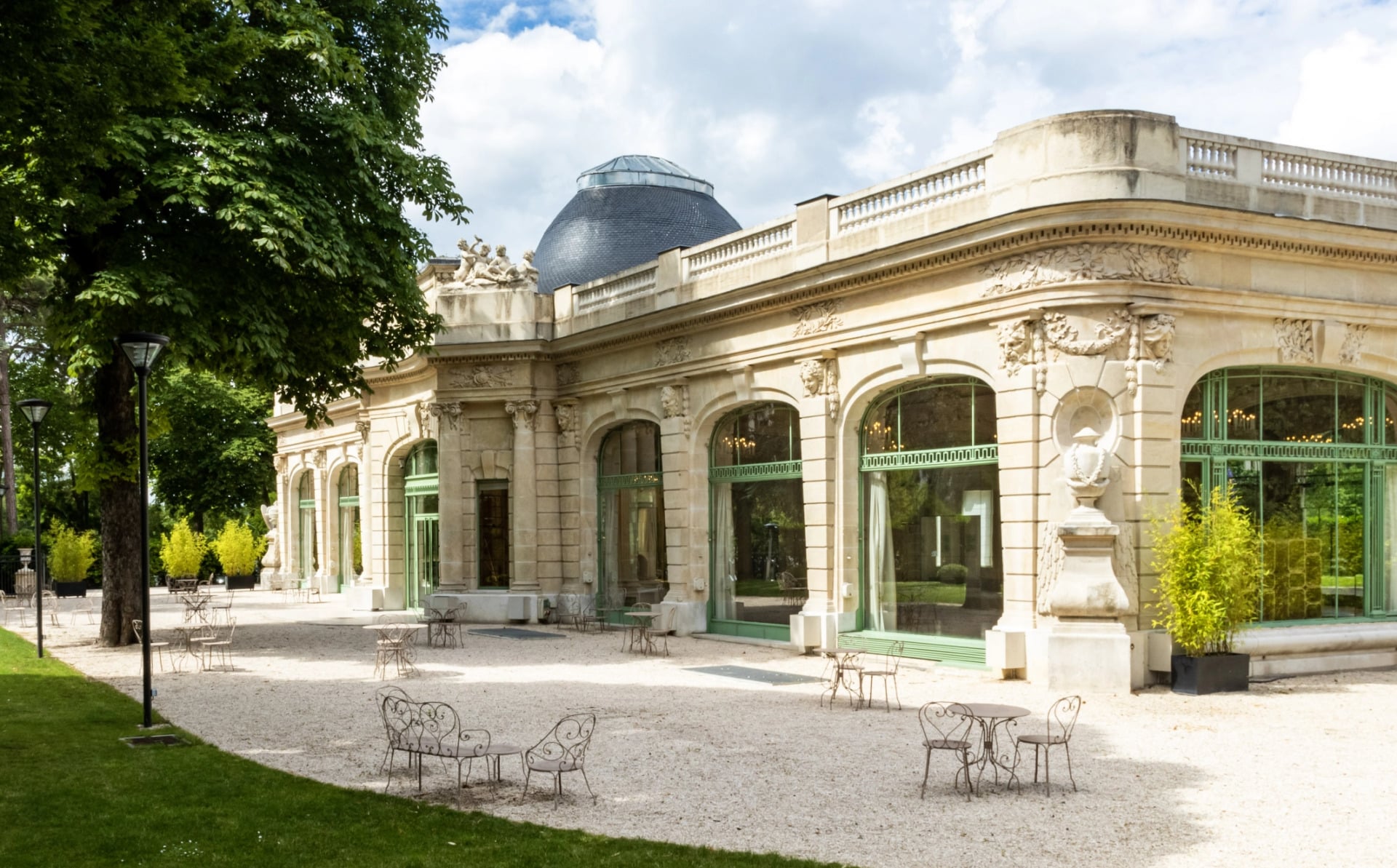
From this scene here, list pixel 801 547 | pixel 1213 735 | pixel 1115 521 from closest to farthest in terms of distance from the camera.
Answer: pixel 1213 735 → pixel 1115 521 → pixel 801 547

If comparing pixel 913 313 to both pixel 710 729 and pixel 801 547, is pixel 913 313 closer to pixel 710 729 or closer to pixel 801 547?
pixel 801 547

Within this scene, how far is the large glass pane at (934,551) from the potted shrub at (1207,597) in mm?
2550

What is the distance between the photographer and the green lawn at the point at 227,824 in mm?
7688

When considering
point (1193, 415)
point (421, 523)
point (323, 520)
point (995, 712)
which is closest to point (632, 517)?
point (421, 523)

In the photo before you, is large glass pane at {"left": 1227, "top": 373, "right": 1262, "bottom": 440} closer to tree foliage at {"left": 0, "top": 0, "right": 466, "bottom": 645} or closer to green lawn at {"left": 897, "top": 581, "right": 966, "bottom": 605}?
green lawn at {"left": 897, "top": 581, "right": 966, "bottom": 605}

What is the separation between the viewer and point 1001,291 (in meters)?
16.3

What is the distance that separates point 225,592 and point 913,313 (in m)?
31.5

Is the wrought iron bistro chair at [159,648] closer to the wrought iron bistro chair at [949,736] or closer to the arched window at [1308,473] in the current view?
the wrought iron bistro chair at [949,736]

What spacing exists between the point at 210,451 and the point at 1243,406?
40171 millimetres

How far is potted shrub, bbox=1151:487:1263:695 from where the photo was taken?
14.5 meters

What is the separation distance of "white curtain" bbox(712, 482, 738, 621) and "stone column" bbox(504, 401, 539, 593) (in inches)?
199

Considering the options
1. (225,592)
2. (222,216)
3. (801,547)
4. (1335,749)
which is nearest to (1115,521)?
(1335,749)


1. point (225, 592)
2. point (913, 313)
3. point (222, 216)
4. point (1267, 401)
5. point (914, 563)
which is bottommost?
point (225, 592)

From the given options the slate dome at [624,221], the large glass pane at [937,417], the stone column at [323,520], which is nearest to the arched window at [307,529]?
the stone column at [323,520]
